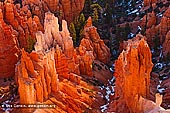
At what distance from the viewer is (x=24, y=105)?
142ft

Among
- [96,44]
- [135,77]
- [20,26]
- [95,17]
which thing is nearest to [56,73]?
[135,77]

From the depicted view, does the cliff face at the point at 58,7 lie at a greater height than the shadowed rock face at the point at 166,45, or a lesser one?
greater

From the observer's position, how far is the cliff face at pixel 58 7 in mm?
69938

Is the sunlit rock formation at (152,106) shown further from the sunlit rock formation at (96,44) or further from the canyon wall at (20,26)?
the sunlit rock formation at (96,44)

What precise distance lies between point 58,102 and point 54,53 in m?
6.21

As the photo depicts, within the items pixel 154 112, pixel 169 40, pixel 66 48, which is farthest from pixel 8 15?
pixel 154 112

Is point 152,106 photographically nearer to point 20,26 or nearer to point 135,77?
point 135,77

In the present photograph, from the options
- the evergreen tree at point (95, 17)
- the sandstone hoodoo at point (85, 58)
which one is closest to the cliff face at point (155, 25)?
the sandstone hoodoo at point (85, 58)

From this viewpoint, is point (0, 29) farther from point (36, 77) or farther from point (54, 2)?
point (54, 2)

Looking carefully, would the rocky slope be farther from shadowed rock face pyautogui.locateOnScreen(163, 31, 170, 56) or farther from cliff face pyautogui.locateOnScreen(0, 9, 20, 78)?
cliff face pyautogui.locateOnScreen(0, 9, 20, 78)

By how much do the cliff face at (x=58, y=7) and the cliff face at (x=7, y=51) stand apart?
12808 mm

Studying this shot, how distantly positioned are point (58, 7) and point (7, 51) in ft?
64.7

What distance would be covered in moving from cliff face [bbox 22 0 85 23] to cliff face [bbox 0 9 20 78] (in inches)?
504

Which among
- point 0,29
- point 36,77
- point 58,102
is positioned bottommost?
point 58,102
